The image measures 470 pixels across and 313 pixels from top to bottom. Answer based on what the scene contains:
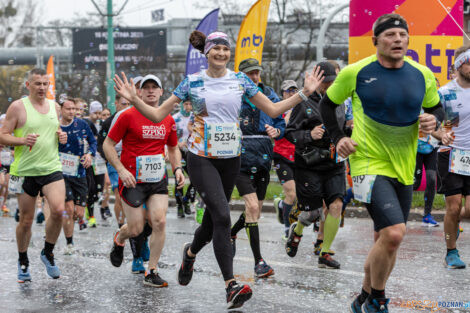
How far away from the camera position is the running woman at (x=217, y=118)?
545 cm

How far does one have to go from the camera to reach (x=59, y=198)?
21.8ft

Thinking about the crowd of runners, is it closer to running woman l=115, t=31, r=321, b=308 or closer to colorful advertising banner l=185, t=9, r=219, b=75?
running woman l=115, t=31, r=321, b=308

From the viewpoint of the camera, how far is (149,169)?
21.4ft

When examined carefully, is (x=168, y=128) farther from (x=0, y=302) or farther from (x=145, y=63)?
(x=145, y=63)

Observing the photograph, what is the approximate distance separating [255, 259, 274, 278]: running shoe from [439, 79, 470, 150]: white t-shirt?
219 cm

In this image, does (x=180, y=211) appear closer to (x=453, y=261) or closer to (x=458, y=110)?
(x=453, y=261)

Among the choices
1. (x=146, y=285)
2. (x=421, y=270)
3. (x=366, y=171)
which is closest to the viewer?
(x=366, y=171)

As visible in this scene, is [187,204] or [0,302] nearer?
[0,302]

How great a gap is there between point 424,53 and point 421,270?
713 centimetres

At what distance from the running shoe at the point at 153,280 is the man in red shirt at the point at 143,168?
1 centimetres

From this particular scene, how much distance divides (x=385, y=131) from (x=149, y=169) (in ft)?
8.29

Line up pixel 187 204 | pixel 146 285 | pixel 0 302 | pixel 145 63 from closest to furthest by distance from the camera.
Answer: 1. pixel 0 302
2. pixel 146 285
3. pixel 187 204
4. pixel 145 63

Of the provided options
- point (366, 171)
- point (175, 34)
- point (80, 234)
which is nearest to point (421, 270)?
point (366, 171)

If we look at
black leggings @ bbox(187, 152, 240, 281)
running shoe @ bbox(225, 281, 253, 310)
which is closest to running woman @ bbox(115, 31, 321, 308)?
black leggings @ bbox(187, 152, 240, 281)
